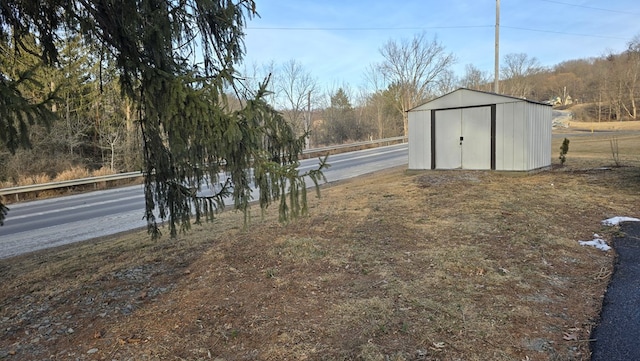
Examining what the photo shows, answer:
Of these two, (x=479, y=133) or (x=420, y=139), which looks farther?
(x=420, y=139)

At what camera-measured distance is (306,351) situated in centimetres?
268

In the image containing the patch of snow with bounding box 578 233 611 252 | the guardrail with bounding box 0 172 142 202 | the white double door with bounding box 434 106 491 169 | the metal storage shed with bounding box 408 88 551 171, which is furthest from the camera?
the guardrail with bounding box 0 172 142 202

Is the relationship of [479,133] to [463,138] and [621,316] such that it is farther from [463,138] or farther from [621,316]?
[621,316]

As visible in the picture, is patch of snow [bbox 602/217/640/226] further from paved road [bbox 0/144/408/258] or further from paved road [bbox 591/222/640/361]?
paved road [bbox 0/144/408/258]

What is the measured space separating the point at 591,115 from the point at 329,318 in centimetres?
6779

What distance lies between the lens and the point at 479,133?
37.1 feet

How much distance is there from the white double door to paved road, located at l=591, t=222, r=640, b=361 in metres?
6.96

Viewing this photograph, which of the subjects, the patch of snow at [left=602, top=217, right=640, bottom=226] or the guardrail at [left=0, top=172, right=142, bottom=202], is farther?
the guardrail at [left=0, top=172, right=142, bottom=202]

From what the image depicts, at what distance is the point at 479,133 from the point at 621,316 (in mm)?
8851

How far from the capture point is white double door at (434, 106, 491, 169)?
11.2 m

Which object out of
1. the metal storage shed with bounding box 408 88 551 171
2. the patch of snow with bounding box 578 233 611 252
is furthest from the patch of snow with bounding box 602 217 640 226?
the metal storage shed with bounding box 408 88 551 171

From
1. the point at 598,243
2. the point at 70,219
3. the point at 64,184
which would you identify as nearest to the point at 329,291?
the point at 598,243

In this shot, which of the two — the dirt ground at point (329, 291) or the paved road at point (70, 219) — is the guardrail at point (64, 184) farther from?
the dirt ground at point (329, 291)

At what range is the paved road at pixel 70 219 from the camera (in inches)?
297
